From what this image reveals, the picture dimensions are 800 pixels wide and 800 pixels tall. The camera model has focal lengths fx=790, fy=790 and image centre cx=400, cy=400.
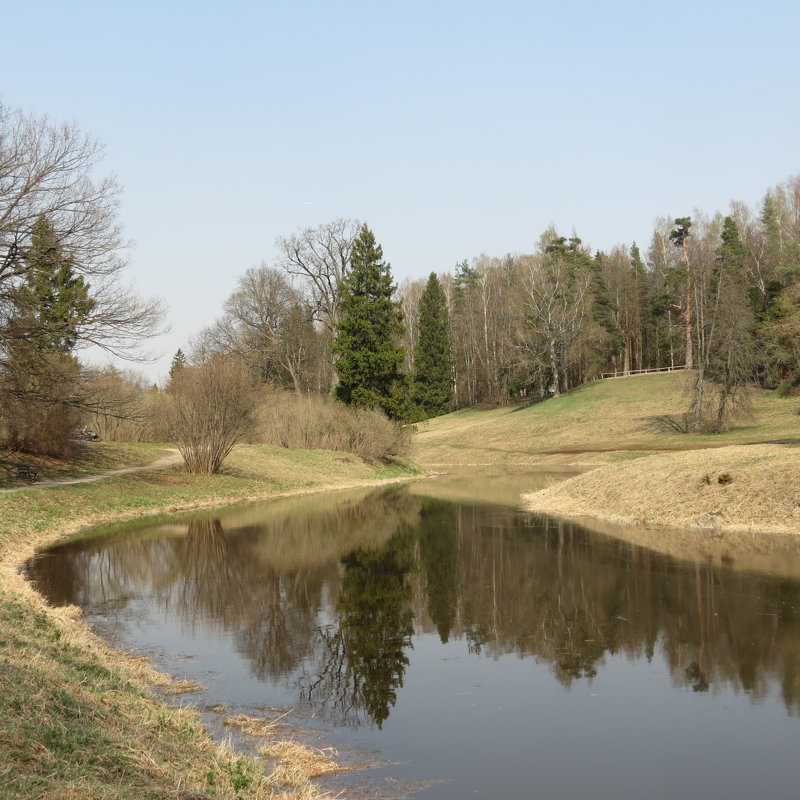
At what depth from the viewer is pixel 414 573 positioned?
58.1ft

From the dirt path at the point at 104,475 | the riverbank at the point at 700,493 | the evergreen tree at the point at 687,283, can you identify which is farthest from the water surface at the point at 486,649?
the evergreen tree at the point at 687,283

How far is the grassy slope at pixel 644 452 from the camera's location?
21531mm

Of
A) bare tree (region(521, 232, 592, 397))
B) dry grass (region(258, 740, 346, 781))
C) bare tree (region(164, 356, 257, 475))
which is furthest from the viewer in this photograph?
bare tree (region(521, 232, 592, 397))

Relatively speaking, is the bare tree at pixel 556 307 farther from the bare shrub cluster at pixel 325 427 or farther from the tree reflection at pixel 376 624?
the tree reflection at pixel 376 624

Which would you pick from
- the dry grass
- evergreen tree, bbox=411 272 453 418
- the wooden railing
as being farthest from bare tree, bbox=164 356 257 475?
evergreen tree, bbox=411 272 453 418

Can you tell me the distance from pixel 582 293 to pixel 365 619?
227 feet

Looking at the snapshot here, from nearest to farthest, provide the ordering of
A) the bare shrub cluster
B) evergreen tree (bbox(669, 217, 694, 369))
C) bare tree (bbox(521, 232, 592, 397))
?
A: the bare shrub cluster
evergreen tree (bbox(669, 217, 694, 369))
bare tree (bbox(521, 232, 592, 397))

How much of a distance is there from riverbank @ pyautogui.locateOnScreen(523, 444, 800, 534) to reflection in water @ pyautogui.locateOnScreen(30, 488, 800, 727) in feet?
9.13

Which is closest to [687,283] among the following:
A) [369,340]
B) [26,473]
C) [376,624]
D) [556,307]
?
[556,307]

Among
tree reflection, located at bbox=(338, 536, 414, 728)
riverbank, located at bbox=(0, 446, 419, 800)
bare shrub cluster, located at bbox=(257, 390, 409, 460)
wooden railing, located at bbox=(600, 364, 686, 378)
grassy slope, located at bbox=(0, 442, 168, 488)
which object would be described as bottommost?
tree reflection, located at bbox=(338, 536, 414, 728)

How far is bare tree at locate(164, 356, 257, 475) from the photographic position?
34.4 m

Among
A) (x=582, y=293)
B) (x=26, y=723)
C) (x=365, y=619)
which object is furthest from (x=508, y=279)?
(x=26, y=723)

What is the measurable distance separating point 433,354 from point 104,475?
197 feet

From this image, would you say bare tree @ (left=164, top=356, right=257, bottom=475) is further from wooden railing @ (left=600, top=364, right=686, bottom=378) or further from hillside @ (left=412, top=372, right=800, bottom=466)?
wooden railing @ (left=600, top=364, right=686, bottom=378)
